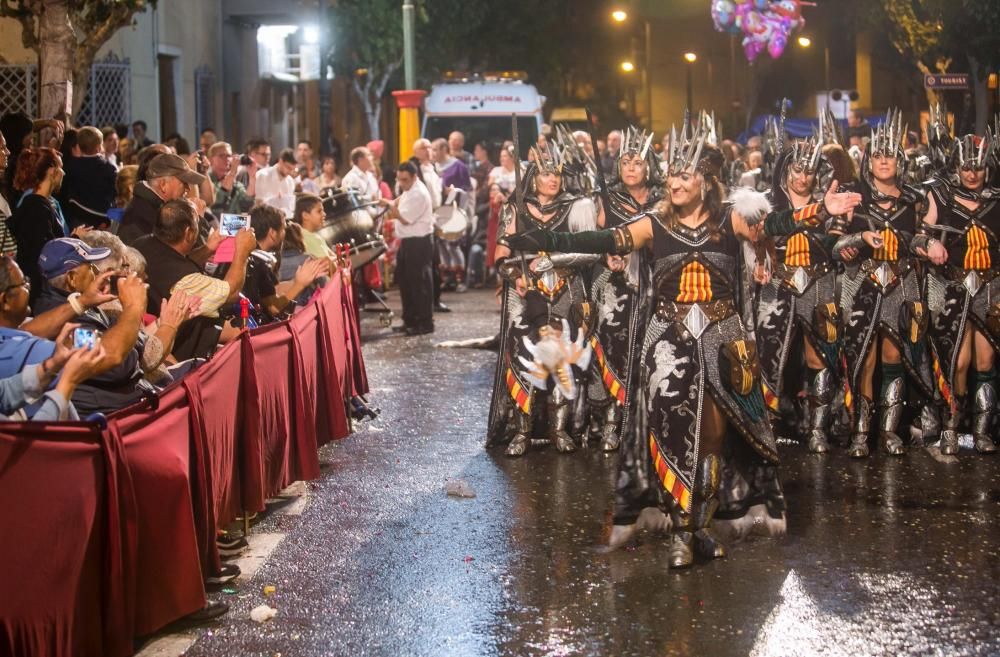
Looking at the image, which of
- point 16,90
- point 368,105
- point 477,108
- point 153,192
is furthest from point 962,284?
point 368,105

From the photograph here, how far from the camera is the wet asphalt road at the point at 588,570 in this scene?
21.0 feet

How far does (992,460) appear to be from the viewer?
10.1 metres

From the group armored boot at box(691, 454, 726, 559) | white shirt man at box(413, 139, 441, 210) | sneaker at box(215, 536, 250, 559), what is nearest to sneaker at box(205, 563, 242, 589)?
sneaker at box(215, 536, 250, 559)

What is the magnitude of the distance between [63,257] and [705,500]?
3138 millimetres

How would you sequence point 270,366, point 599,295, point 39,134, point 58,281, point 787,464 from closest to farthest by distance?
point 58,281 → point 270,366 → point 787,464 → point 599,295 → point 39,134

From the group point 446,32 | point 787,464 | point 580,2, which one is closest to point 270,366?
point 787,464

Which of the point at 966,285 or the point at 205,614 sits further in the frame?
the point at 966,285

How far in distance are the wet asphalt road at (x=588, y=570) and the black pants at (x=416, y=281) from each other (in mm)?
6577

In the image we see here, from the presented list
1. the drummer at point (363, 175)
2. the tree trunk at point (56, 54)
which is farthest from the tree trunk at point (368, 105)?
the tree trunk at point (56, 54)

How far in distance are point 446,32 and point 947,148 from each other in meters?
30.8

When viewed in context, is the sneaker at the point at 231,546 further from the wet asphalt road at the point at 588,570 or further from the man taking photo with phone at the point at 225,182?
the man taking photo with phone at the point at 225,182

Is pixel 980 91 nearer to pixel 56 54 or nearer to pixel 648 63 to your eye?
pixel 56 54

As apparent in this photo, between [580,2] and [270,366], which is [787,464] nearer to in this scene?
[270,366]

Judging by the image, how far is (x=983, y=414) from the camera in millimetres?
10398
